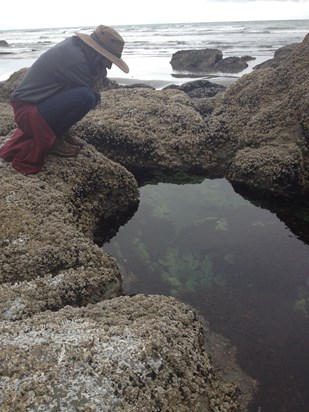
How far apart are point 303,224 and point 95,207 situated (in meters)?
2.73

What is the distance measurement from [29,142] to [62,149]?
0.49 m

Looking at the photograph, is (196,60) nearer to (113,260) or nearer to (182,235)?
(182,235)

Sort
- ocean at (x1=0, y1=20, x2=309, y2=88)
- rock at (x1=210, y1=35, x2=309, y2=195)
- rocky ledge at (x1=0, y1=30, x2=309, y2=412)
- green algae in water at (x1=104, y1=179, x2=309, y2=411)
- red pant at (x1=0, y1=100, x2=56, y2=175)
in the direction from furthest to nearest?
ocean at (x1=0, y1=20, x2=309, y2=88)
rock at (x1=210, y1=35, x2=309, y2=195)
red pant at (x1=0, y1=100, x2=56, y2=175)
green algae in water at (x1=104, y1=179, x2=309, y2=411)
rocky ledge at (x1=0, y1=30, x2=309, y2=412)

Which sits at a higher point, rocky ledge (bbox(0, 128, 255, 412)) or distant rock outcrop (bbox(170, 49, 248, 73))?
rocky ledge (bbox(0, 128, 255, 412))

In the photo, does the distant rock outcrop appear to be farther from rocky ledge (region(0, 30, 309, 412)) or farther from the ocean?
rocky ledge (region(0, 30, 309, 412))

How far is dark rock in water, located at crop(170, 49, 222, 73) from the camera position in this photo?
24.2 metres

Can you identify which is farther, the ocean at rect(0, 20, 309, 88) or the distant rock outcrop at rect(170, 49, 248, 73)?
the distant rock outcrop at rect(170, 49, 248, 73)

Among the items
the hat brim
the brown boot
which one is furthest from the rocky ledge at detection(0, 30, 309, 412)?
the hat brim

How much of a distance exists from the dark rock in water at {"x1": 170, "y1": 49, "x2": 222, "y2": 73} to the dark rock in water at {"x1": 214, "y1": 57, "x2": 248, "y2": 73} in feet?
1.82

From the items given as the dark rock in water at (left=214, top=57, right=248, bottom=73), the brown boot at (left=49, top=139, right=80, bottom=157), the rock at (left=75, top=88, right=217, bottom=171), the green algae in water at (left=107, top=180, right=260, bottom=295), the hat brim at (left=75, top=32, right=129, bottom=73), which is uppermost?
the hat brim at (left=75, top=32, right=129, bottom=73)

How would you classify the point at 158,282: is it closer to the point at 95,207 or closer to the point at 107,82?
the point at 95,207

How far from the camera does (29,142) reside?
5227 millimetres

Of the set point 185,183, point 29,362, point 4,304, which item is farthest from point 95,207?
point 29,362

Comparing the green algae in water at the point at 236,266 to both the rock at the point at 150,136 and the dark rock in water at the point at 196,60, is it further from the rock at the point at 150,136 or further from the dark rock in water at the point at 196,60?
the dark rock in water at the point at 196,60
